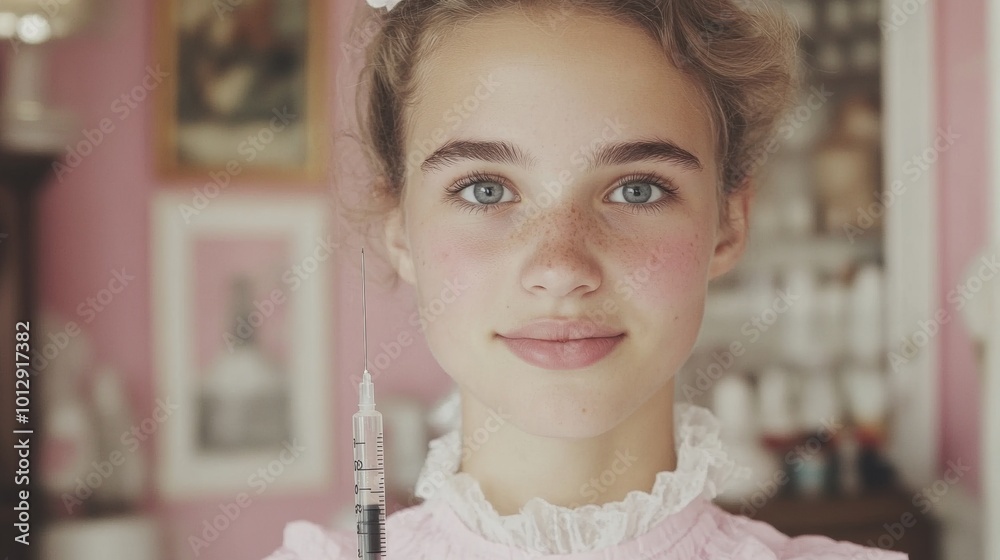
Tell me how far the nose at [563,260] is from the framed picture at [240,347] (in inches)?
16.1

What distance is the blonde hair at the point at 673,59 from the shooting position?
1.06 m

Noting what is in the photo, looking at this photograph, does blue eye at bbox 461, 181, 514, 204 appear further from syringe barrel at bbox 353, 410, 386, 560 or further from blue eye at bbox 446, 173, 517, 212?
syringe barrel at bbox 353, 410, 386, 560

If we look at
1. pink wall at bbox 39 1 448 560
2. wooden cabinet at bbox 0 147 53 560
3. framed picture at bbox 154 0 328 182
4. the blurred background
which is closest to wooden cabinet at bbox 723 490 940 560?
the blurred background

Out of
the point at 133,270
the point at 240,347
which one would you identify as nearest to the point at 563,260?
the point at 240,347

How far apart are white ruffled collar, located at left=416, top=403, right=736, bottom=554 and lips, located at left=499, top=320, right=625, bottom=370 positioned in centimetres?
16

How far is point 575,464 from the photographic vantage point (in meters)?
1.09

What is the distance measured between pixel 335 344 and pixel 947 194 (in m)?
0.94

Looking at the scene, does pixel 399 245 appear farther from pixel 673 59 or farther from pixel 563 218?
pixel 673 59

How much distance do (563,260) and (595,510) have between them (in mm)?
296

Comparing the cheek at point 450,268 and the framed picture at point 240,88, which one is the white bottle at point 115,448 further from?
the cheek at point 450,268

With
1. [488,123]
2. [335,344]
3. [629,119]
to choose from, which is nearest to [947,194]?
[629,119]

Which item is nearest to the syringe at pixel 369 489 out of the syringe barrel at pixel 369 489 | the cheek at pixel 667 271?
the syringe barrel at pixel 369 489

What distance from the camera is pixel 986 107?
1355 mm

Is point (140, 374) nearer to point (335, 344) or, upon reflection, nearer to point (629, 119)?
point (335, 344)
